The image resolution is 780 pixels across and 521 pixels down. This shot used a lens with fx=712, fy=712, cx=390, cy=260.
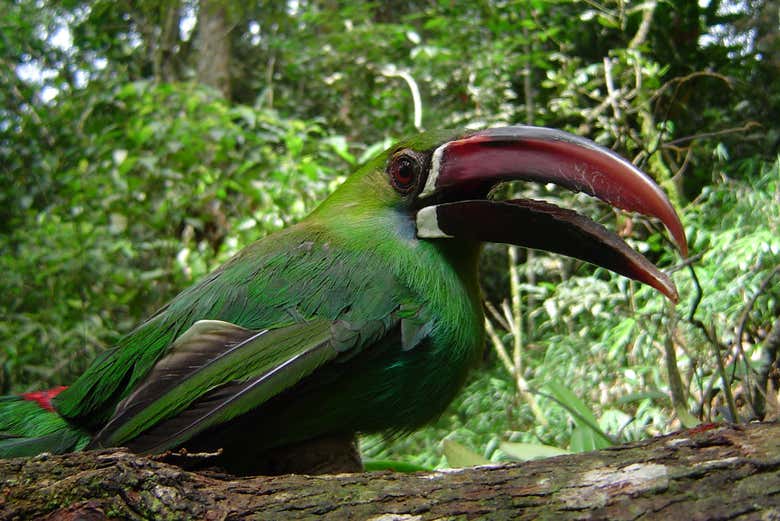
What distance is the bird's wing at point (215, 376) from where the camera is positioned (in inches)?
64.5

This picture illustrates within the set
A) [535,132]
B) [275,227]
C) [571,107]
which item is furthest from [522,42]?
[535,132]

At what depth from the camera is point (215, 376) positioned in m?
→ 1.67

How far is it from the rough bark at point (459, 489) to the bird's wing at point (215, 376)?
0.43 metres

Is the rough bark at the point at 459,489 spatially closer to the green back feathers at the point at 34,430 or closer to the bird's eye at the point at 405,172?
the green back feathers at the point at 34,430

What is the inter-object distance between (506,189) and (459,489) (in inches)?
160

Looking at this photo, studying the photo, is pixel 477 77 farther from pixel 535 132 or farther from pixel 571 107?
pixel 535 132

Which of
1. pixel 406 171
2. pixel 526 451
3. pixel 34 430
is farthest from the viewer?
pixel 526 451

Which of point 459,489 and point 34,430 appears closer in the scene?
point 459,489

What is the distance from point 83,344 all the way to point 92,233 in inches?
26.3

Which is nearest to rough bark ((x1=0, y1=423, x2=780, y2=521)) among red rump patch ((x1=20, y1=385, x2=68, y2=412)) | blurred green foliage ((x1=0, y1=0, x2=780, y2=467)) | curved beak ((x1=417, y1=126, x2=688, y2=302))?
curved beak ((x1=417, y1=126, x2=688, y2=302))

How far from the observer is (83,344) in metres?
4.14

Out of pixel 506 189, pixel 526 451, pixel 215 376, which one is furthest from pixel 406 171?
pixel 506 189

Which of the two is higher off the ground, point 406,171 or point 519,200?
point 406,171

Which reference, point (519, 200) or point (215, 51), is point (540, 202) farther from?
point (215, 51)
